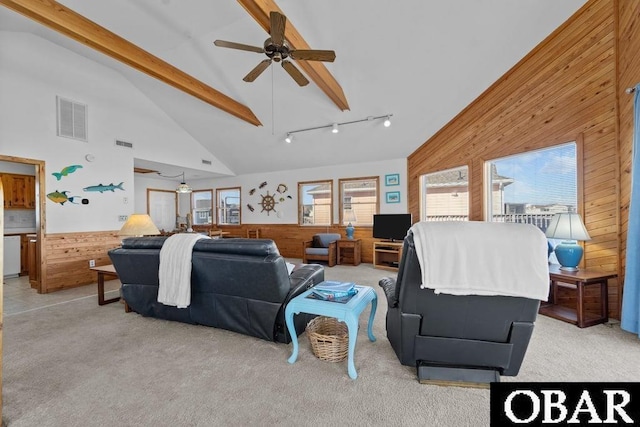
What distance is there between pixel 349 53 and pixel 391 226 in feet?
11.0

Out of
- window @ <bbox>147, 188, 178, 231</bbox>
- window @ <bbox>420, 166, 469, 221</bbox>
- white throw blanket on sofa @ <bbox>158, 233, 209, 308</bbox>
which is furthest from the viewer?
window @ <bbox>147, 188, 178, 231</bbox>

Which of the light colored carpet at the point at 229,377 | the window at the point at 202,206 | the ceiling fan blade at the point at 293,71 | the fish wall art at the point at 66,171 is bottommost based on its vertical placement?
the light colored carpet at the point at 229,377

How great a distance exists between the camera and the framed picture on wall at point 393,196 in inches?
240

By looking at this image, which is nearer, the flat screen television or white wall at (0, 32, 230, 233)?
white wall at (0, 32, 230, 233)

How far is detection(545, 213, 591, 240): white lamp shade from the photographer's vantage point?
111 inches

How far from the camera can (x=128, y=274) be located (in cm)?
289

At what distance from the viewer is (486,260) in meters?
1.58

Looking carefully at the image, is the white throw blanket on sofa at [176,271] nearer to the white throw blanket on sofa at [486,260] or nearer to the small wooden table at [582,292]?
the white throw blanket on sofa at [486,260]

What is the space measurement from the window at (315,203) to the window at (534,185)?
11.6ft

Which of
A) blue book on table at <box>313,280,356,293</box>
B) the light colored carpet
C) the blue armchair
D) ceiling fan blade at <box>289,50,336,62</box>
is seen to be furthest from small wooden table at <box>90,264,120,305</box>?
the blue armchair

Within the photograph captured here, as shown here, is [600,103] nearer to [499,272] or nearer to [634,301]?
[634,301]

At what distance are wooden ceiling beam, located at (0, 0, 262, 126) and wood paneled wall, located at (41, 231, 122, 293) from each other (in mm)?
2552

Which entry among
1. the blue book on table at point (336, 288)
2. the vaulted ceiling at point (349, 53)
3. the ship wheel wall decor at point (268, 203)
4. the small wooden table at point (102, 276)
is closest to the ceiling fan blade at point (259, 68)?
the vaulted ceiling at point (349, 53)

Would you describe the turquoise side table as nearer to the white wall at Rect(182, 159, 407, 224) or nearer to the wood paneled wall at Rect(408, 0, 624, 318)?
the wood paneled wall at Rect(408, 0, 624, 318)
